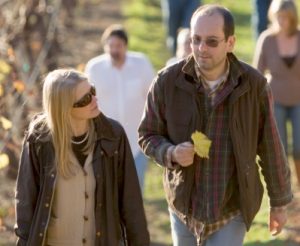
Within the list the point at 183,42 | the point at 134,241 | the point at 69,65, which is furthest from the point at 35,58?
the point at 134,241

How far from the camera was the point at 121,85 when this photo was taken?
912 centimetres

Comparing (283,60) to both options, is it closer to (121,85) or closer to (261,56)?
(261,56)

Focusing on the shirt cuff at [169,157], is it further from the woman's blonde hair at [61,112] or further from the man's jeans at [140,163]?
the man's jeans at [140,163]

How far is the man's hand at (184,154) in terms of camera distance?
593cm

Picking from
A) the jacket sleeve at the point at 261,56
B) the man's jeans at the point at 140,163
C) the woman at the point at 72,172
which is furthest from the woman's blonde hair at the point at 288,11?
the woman at the point at 72,172

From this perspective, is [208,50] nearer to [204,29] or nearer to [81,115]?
[204,29]

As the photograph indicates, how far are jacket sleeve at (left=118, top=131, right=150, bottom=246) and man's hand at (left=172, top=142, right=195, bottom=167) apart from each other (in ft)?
0.81

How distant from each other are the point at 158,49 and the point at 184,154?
12.8 meters

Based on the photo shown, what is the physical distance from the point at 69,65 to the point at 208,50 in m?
11.5

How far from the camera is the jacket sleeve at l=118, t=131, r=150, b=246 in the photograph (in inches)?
237

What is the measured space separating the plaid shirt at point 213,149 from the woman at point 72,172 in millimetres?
284

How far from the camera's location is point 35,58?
13.5m

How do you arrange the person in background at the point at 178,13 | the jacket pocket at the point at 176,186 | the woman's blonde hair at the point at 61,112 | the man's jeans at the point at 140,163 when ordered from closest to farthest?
1. the woman's blonde hair at the point at 61,112
2. the jacket pocket at the point at 176,186
3. the man's jeans at the point at 140,163
4. the person in background at the point at 178,13

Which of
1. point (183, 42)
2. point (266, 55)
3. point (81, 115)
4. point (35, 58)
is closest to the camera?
point (81, 115)
